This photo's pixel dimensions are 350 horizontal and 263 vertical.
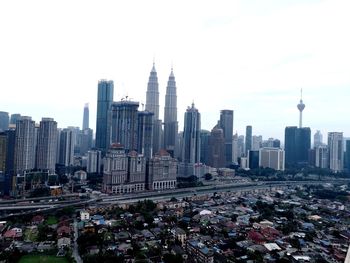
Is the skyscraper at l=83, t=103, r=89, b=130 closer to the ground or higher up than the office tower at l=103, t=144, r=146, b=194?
higher up

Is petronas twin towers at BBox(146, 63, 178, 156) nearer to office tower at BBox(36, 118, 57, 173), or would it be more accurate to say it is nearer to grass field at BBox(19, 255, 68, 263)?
office tower at BBox(36, 118, 57, 173)

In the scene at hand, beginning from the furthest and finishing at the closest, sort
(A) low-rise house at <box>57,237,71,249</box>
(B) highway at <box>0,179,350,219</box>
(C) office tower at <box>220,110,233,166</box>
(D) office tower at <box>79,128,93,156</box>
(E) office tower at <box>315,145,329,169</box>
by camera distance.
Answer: (D) office tower at <box>79,128,93,156</box> < (C) office tower at <box>220,110,233,166</box> < (E) office tower at <box>315,145,329,169</box> < (B) highway at <box>0,179,350,219</box> < (A) low-rise house at <box>57,237,71,249</box>

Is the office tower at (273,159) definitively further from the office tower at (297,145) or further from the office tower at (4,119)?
the office tower at (4,119)

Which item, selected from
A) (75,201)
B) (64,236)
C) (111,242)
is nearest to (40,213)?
(75,201)

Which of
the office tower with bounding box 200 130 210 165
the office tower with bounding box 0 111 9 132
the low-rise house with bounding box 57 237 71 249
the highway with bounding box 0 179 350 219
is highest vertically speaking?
the office tower with bounding box 0 111 9 132

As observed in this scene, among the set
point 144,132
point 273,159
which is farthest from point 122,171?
point 273,159

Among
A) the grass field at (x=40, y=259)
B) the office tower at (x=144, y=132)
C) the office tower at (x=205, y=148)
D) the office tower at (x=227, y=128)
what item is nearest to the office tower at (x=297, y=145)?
the office tower at (x=227, y=128)

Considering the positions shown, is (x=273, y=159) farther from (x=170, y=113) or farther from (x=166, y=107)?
(x=166, y=107)

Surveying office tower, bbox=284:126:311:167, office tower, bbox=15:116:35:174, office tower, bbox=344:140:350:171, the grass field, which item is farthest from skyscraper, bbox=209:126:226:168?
the grass field

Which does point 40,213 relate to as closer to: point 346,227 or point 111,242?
point 111,242
